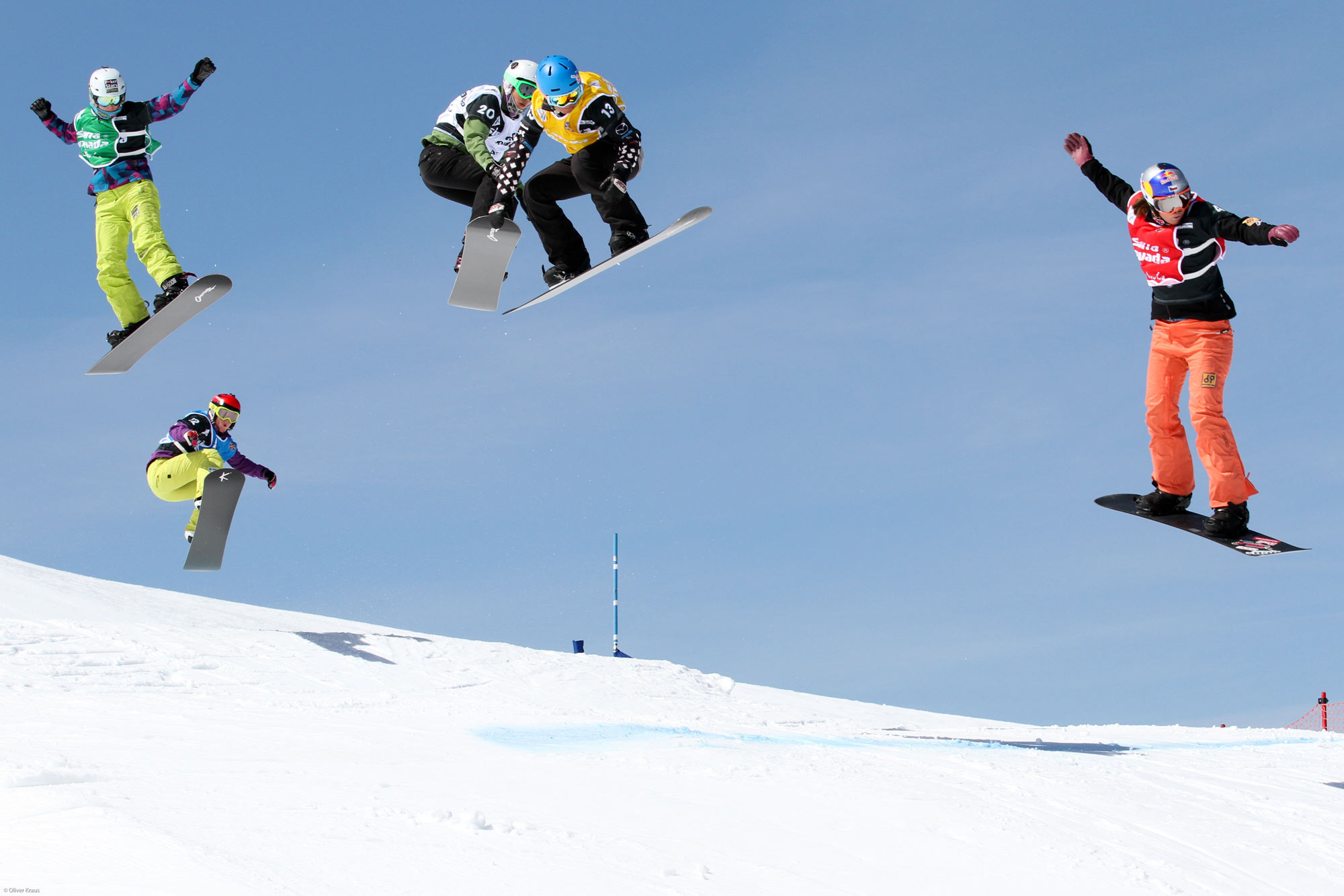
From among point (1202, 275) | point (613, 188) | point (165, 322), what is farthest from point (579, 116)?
point (1202, 275)

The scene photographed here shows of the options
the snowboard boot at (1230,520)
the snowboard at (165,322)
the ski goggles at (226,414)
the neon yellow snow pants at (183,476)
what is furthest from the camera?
the ski goggles at (226,414)

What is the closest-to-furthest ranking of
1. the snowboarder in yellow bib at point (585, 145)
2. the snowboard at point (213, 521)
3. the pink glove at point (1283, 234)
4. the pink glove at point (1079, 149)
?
1. the pink glove at point (1283, 234)
2. the snowboarder in yellow bib at point (585, 145)
3. the pink glove at point (1079, 149)
4. the snowboard at point (213, 521)

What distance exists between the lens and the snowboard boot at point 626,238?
30.9ft

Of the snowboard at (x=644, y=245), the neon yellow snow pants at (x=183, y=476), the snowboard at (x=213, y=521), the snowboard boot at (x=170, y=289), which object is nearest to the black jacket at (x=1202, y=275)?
the snowboard at (x=644, y=245)

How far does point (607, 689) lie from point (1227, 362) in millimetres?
6534

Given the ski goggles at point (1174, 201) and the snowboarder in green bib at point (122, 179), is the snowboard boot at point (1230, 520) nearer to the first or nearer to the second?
the ski goggles at point (1174, 201)

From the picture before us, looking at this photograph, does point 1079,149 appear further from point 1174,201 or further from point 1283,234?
point 1283,234

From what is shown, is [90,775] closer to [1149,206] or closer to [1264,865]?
[1264,865]

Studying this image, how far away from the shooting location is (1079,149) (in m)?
9.27

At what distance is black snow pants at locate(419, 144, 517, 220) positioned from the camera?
9.84 m

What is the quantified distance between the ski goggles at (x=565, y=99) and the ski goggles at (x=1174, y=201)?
430 cm

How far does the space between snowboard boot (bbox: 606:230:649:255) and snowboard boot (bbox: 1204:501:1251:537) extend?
4.82 metres

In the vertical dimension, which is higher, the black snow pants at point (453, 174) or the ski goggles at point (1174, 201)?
the black snow pants at point (453, 174)

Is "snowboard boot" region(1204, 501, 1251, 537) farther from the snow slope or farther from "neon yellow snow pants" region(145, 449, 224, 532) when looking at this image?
"neon yellow snow pants" region(145, 449, 224, 532)
